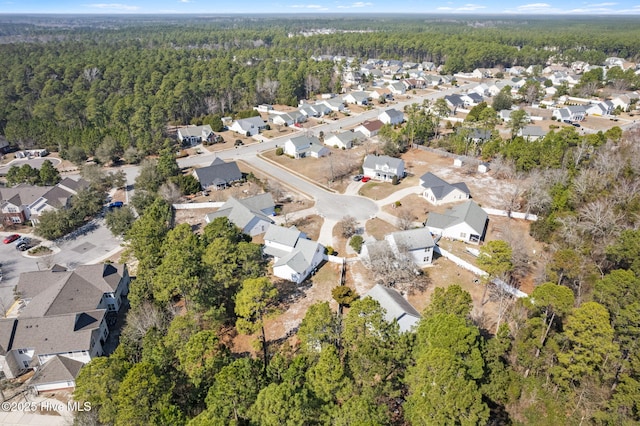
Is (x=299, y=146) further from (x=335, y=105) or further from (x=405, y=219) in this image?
(x=335, y=105)

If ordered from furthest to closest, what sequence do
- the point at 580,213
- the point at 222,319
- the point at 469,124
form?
the point at 469,124 < the point at 580,213 < the point at 222,319

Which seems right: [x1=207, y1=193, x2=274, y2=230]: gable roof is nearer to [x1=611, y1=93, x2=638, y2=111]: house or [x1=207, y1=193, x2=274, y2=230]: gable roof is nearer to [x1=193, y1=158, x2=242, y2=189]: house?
[x1=193, y1=158, x2=242, y2=189]: house

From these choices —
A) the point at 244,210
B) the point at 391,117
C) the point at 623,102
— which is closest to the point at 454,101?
the point at 391,117

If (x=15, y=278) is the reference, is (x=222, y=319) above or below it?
above

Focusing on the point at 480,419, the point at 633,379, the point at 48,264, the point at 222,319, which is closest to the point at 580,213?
the point at 633,379

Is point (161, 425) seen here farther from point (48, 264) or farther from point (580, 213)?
point (580, 213)
